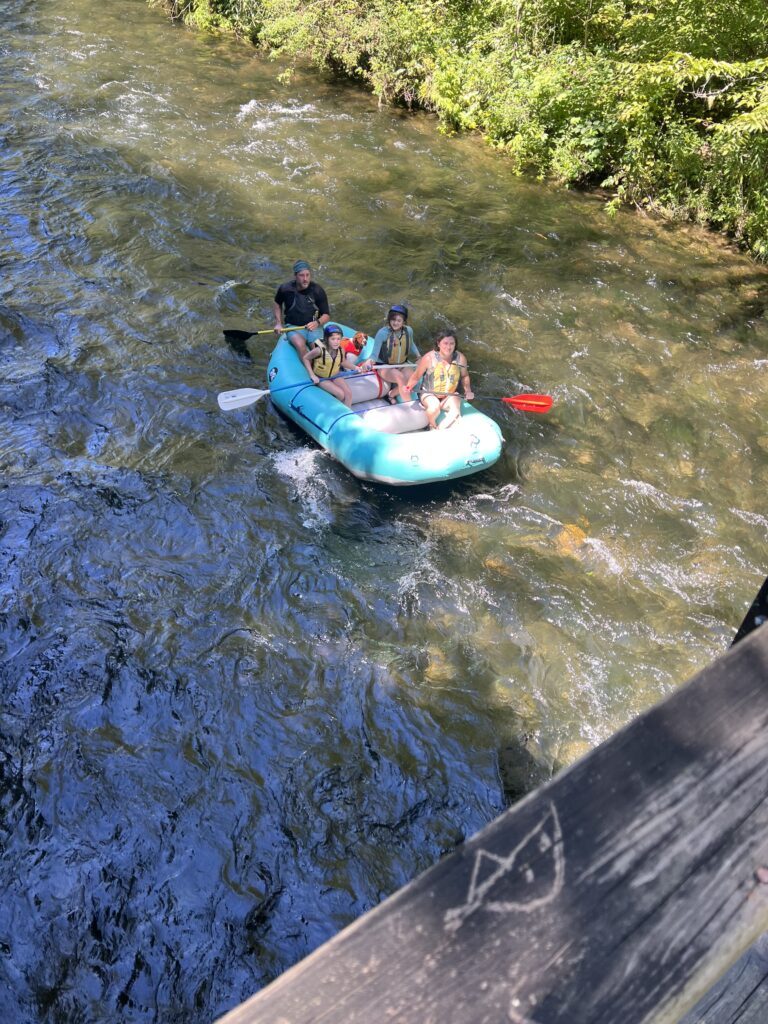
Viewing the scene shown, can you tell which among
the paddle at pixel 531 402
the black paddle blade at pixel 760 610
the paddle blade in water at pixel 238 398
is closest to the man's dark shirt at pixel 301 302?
the paddle blade in water at pixel 238 398

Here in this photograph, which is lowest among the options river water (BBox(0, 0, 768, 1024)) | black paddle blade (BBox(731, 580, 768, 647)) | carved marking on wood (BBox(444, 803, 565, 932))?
river water (BBox(0, 0, 768, 1024))

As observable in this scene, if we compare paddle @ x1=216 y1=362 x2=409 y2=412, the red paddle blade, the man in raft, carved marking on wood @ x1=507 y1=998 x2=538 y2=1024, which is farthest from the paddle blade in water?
carved marking on wood @ x1=507 y1=998 x2=538 y2=1024

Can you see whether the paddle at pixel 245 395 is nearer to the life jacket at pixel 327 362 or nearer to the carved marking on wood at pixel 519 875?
the life jacket at pixel 327 362

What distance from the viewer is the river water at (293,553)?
408 centimetres

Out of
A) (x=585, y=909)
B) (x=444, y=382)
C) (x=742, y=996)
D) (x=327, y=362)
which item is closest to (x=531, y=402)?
(x=444, y=382)

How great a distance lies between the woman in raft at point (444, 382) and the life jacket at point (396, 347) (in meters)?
0.43

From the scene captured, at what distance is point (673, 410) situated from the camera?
7.65 metres

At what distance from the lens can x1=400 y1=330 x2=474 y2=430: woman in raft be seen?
22.2 feet

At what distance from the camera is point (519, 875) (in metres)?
0.80

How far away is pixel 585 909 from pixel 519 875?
7cm

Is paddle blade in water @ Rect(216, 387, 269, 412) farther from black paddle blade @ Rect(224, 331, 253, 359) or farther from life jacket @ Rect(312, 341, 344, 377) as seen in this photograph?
black paddle blade @ Rect(224, 331, 253, 359)

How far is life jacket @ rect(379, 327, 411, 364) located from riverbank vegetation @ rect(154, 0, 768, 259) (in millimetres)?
4342

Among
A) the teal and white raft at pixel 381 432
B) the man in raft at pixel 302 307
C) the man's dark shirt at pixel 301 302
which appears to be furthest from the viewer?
the man's dark shirt at pixel 301 302

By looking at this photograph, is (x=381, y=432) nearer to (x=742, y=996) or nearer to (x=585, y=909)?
(x=742, y=996)
